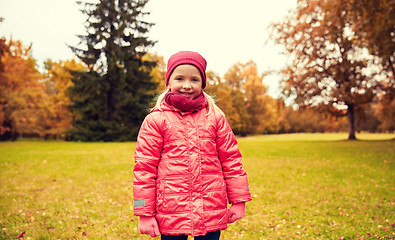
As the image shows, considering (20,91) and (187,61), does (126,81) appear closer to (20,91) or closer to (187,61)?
(20,91)

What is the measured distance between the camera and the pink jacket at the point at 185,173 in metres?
2.11

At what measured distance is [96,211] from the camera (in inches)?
234

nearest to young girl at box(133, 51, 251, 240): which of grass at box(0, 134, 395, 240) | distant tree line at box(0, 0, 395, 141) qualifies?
grass at box(0, 134, 395, 240)

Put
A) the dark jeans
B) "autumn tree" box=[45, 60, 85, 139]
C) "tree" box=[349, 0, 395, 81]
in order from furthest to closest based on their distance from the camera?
"autumn tree" box=[45, 60, 85, 139], "tree" box=[349, 0, 395, 81], the dark jeans

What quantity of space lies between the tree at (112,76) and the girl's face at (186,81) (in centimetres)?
2789

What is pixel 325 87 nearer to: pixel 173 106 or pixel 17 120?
pixel 173 106

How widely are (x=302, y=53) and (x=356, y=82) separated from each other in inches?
224

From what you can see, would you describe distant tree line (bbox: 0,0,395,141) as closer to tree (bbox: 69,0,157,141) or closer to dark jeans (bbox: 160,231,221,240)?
tree (bbox: 69,0,157,141)

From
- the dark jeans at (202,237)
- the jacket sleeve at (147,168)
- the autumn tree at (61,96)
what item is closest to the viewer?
the jacket sleeve at (147,168)

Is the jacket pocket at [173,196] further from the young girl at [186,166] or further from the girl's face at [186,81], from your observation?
the girl's face at [186,81]

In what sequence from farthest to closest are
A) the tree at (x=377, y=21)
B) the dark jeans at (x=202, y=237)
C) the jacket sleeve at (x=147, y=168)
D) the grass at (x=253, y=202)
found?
1. the tree at (x=377, y=21)
2. the grass at (x=253, y=202)
3. the dark jeans at (x=202, y=237)
4. the jacket sleeve at (x=147, y=168)

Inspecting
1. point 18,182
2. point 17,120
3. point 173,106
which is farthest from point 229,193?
point 17,120

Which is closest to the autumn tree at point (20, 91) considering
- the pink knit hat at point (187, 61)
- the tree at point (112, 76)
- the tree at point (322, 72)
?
the tree at point (112, 76)

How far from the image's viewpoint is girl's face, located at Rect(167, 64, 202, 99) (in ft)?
7.47
